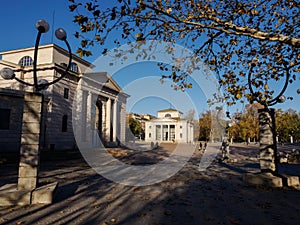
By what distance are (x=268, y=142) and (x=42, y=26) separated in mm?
7853

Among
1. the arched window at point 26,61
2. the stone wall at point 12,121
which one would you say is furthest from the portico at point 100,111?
the stone wall at point 12,121

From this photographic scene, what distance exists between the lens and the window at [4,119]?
16.0 metres

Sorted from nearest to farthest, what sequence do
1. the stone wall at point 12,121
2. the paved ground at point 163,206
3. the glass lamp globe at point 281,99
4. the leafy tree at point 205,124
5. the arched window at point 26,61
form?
the paved ground at point 163,206, the glass lamp globe at point 281,99, the stone wall at point 12,121, the arched window at point 26,61, the leafy tree at point 205,124

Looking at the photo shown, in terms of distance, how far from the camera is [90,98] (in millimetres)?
28594

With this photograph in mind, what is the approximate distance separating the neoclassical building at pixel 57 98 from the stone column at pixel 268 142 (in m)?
16.2

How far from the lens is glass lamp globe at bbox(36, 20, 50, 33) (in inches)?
223

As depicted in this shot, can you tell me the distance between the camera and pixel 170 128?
57.5 m

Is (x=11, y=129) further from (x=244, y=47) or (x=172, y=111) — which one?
(x=172, y=111)

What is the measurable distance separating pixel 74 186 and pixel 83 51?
4.71 meters

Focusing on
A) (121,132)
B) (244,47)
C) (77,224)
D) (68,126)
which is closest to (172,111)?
(121,132)

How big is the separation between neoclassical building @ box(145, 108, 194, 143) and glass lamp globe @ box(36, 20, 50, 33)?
49709 millimetres

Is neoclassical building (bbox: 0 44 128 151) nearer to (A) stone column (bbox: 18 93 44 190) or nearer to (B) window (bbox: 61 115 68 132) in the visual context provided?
(B) window (bbox: 61 115 68 132)

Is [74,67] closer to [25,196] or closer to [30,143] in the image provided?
[30,143]

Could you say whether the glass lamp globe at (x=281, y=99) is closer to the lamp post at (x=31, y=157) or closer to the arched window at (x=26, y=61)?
the lamp post at (x=31, y=157)
